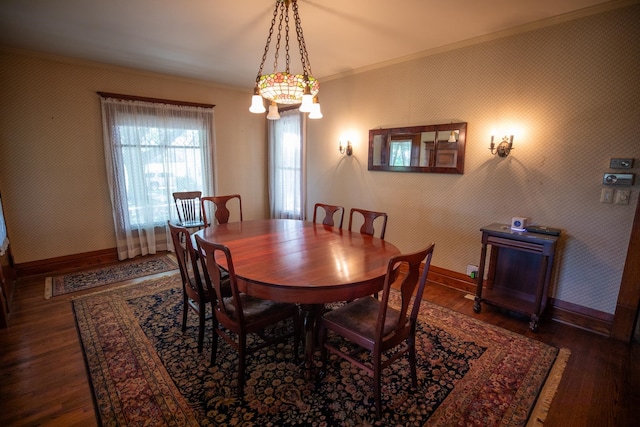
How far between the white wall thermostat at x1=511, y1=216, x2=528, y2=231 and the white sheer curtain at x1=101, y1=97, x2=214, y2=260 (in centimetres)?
422

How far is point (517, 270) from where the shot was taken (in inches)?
115

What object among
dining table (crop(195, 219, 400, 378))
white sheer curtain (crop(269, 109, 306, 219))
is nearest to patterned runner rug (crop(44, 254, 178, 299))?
dining table (crop(195, 219, 400, 378))

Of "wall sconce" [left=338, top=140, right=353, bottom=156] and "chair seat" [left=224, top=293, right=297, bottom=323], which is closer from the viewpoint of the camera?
"chair seat" [left=224, top=293, right=297, bottom=323]

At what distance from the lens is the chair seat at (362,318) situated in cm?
174

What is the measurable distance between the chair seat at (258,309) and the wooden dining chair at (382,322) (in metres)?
0.27

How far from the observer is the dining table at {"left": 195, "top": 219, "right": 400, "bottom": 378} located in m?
1.63

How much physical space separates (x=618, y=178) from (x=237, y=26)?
3.46m

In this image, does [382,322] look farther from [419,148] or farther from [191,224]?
[191,224]

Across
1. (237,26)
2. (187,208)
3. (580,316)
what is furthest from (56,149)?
(580,316)

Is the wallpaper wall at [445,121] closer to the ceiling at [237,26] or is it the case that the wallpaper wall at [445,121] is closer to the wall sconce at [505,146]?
the wall sconce at [505,146]

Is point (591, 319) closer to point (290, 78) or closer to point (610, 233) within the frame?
point (610, 233)

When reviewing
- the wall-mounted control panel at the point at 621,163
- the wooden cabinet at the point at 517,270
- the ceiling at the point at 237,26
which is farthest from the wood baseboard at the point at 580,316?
the ceiling at the point at 237,26

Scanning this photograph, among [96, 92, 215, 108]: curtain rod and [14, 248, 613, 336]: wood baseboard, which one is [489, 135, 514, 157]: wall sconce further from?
[96, 92, 215, 108]: curtain rod

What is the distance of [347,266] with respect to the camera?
1.87m
